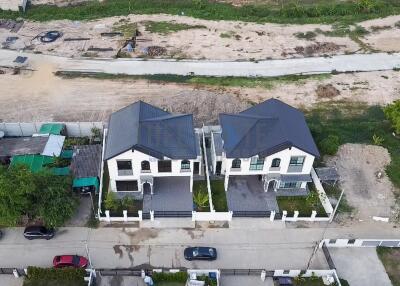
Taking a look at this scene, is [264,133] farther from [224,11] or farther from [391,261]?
[224,11]

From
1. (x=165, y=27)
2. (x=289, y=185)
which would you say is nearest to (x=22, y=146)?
(x=289, y=185)

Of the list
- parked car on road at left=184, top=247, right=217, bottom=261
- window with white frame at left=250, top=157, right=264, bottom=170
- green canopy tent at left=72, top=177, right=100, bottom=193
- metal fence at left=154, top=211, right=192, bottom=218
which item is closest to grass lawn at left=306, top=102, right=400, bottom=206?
window with white frame at left=250, top=157, right=264, bottom=170

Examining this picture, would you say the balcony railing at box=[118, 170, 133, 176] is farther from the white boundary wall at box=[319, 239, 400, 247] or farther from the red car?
the white boundary wall at box=[319, 239, 400, 247]

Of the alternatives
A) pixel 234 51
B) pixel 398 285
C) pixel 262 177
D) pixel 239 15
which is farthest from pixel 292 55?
pixel 398 285

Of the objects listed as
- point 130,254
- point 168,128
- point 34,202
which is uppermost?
point 168,128

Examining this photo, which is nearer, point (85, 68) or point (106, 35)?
point (85, 68)

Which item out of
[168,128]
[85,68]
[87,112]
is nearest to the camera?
[168,128]

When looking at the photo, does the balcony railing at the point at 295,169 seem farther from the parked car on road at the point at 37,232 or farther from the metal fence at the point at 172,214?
the parked car on road at the point at 37,232

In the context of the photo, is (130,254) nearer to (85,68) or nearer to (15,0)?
(85,68)

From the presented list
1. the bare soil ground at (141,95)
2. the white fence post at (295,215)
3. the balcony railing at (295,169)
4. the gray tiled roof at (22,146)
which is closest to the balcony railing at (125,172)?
the gray tiled roof at (22,146)
